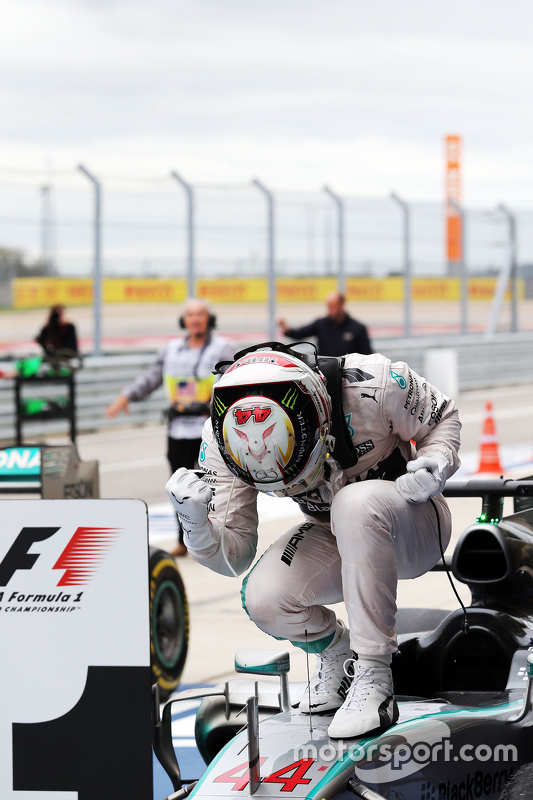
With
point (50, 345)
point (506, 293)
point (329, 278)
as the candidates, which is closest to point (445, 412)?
point (50, 345)

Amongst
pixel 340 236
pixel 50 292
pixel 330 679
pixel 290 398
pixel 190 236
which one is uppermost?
pixel 340 236

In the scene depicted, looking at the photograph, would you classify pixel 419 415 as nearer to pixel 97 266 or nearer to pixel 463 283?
pixel 97 266

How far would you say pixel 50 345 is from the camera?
14773 mm

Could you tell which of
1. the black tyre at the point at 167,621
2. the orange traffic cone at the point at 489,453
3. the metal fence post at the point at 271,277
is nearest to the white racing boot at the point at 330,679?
the black tyre at the point at 167,621

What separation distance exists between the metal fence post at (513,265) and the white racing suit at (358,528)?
1982cm

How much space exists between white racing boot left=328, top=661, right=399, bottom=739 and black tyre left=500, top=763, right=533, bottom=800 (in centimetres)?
30

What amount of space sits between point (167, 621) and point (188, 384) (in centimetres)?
268

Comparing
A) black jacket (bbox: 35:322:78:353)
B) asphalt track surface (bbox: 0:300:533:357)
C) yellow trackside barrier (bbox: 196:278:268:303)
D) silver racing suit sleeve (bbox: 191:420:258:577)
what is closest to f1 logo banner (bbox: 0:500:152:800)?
silver racing suit sleeve (bbox: 191:420:258:577)

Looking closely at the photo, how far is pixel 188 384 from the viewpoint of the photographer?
758 cm

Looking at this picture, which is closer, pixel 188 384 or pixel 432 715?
pixel 432 715

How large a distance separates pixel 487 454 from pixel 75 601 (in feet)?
28.4

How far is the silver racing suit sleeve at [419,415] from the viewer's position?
2.95 metres

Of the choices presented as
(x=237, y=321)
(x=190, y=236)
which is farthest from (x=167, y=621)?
(x=237, y=321)

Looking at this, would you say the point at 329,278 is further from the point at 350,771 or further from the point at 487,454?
the point at 350,771
